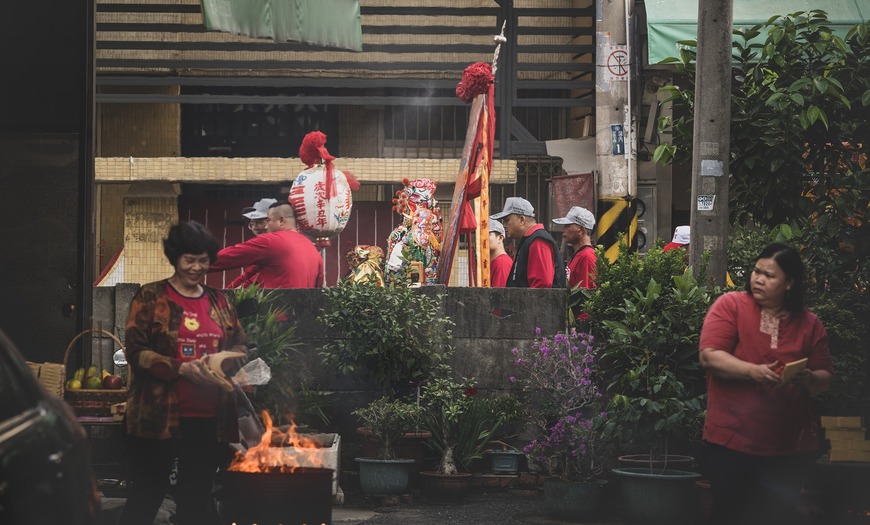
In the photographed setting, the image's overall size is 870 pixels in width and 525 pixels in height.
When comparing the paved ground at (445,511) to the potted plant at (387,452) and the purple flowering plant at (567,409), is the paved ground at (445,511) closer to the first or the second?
the potted plant at (387,452)

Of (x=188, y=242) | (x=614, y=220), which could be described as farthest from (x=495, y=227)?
(x=188, y=242)

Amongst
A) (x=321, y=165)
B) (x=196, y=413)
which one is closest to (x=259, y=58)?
(x=321, y=165)

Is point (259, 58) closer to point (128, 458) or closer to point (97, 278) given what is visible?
point (97, 278)

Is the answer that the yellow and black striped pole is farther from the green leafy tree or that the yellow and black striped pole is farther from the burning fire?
the burning fire

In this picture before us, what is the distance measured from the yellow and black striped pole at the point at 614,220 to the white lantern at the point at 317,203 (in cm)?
644

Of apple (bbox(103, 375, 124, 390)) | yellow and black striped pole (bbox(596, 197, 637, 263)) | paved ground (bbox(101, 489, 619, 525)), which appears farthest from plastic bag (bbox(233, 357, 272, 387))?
yellow and black striped pole (bbox(596, 197, 637, 263))

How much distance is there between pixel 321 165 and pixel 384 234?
7.39 m

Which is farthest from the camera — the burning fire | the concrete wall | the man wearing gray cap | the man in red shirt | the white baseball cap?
the white baseball cap

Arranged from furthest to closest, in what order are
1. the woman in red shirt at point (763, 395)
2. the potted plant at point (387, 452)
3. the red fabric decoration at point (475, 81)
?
the red fabric decoration at point (475, 81) → the potted plant at point (387, 452) → the woman in red shirt at point (763, 395)

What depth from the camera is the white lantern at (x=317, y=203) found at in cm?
1174

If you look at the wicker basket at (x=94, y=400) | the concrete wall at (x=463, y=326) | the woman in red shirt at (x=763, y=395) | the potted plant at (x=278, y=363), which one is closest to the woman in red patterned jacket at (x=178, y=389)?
the wicker basket at (x=94, y=400)

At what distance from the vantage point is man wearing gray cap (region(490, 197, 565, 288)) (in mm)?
12070

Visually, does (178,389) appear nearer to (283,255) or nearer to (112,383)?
(112,383)

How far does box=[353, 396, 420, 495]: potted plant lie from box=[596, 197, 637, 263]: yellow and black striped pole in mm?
7504
